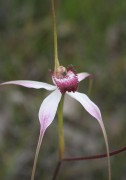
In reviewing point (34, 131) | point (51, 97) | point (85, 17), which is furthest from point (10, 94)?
point (51, 97)

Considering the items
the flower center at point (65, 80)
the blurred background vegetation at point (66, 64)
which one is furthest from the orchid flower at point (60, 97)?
the blurred background vegetation at point (66, 64)

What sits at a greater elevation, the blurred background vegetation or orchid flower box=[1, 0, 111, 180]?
orchid flower box=[1, 0, 111, 180]

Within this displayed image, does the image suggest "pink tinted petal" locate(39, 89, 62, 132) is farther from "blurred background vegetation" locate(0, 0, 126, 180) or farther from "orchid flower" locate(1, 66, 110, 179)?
"blurred background vegetation" locate(0, 0, 126, 180)

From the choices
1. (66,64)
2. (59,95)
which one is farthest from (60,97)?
(66,64)

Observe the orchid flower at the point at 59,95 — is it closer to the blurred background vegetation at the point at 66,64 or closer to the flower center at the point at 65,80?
the flower center at the point at 65,80

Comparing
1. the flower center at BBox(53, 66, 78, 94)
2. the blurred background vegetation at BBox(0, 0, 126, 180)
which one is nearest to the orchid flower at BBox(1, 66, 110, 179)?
the flower center at BBox(53, 66, 78, 94)

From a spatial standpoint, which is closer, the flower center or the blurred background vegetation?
the flower center
